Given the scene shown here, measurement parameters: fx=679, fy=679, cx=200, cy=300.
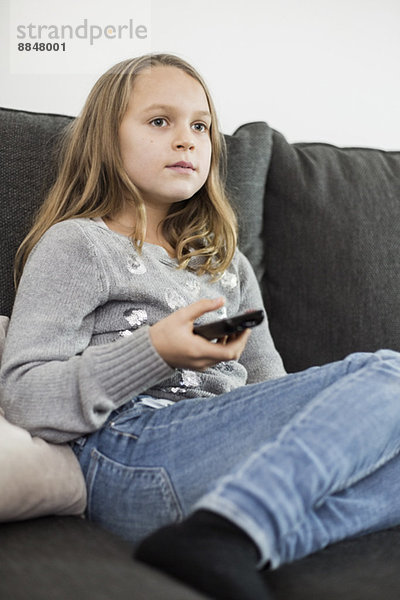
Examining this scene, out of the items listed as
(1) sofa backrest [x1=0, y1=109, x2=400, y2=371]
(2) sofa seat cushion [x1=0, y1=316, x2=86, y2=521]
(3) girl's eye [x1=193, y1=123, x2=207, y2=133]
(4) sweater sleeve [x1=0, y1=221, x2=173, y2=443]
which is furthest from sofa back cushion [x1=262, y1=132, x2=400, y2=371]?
(2) sofa seat cushion [x1=0, y1=316, x2=86, y2=521]

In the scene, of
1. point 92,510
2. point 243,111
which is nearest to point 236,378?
point 92,510

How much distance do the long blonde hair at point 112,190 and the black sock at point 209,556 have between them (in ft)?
1.91

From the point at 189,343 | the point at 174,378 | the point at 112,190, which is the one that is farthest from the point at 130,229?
the point at 189,343

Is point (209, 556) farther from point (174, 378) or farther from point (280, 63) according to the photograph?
point (280, 63)

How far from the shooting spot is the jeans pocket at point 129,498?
32.9 inches

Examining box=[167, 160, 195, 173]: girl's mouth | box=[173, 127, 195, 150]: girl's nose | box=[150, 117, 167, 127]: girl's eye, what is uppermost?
box=[150, 117, 167, 127]: girl's eye

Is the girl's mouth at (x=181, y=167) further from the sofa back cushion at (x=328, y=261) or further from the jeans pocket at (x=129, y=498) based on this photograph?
the jeans pocket at (x=129, y=498)

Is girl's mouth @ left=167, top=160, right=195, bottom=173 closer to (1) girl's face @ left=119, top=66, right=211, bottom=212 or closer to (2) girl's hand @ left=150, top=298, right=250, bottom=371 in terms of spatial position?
(1) girl's face @ left=119, top=66, right=211, bottom=212

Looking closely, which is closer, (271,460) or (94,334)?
(271,460)

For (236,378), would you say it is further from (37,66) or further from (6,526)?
(37,66)

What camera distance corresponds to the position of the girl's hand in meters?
0.86

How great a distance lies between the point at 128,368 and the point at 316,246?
0.66m

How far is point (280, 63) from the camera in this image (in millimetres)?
1818

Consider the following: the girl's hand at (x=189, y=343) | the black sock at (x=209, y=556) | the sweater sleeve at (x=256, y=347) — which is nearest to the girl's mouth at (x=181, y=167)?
the sweater sleeve at (x=256, y=347)
